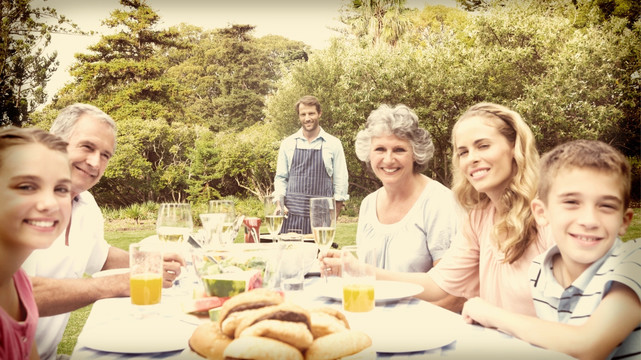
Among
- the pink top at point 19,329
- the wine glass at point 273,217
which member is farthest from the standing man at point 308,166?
the pink top at point 19,329

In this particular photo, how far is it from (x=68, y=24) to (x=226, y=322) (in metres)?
0.83

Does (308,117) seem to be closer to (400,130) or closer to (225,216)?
(400,130)

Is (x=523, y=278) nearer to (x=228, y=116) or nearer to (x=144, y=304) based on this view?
(x=144, y=304)

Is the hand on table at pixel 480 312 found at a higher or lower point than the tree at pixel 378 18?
lower

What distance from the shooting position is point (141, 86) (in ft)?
5.46

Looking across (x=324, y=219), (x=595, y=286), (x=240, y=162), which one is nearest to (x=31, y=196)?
(x=324, y=219)

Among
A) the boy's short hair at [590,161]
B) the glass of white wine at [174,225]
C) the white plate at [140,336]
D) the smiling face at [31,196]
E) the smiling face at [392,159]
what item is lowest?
the white plate at [140,336]

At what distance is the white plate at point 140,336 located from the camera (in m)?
0.67

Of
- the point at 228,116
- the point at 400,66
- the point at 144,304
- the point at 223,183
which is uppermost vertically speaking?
the point at 400,66

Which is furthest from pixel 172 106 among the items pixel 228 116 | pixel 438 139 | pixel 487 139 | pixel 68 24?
pixel 438 139

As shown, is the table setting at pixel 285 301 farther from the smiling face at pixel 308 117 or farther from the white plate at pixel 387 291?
the smiling face at pixel 308 117

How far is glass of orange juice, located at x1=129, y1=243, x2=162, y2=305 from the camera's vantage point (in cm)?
84

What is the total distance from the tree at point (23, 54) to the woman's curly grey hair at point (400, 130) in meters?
0.85

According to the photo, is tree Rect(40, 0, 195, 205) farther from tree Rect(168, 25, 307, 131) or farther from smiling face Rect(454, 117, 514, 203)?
smiling face Rect(454, 117, 514, 203)
